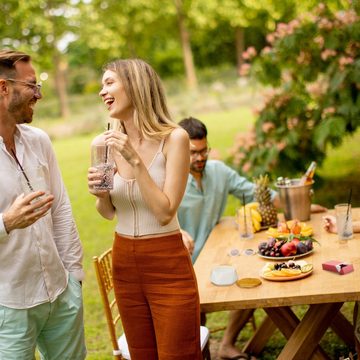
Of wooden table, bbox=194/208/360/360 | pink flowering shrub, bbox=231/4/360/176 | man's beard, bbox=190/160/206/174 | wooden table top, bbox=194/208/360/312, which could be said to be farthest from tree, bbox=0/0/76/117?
wooden table top, bbox=194/208/360/312

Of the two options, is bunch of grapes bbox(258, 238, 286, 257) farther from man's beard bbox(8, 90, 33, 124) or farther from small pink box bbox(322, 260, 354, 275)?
man's beard bbox(8, 90, 33, 124)

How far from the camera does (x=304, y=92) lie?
742 centimetres

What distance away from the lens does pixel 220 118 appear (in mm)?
20828

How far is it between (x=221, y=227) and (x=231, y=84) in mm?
26962

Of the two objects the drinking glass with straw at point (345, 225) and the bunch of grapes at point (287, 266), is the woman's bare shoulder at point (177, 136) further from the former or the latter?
the drinking glass with straw at point (345, 225)

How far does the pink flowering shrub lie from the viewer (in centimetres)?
651

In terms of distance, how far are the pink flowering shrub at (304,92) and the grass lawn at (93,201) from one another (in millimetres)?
982

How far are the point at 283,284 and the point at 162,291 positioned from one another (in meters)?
0.64

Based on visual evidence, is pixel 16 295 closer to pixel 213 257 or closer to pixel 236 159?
pixel 213 257

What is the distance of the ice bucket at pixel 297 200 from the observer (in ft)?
12.8

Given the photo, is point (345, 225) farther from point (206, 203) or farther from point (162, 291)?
point (162, 291)

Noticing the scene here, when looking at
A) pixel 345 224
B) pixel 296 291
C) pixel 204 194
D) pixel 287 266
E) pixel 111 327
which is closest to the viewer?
pixel 296 291

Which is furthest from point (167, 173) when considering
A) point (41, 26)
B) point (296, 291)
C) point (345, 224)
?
point (41, 26)

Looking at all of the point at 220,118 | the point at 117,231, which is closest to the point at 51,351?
the point at 117,231
